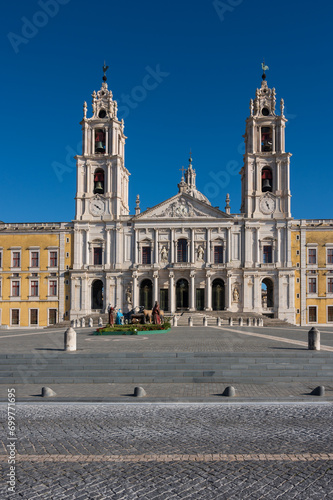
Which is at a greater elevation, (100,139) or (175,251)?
(100,139)

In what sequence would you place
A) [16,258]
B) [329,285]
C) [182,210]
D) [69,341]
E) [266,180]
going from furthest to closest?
[16,258]
[266,180]
[182,210]
[329,285]
[69,341]

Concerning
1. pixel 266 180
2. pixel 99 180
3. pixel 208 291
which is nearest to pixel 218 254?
pixel 208 291

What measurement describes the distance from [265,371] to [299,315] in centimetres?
3973

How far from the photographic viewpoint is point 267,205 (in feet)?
184

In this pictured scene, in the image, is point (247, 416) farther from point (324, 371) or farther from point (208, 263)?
point (208, 263)

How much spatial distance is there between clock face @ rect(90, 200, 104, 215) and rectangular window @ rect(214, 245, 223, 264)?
14.0 metres

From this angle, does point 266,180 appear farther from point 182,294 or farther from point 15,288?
point 15,288

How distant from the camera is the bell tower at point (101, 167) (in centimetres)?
5744

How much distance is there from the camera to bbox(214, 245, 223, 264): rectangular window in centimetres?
5584

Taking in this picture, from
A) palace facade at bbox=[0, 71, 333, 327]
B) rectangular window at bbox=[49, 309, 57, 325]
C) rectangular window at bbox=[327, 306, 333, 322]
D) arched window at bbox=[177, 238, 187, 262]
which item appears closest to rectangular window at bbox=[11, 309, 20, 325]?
palace facade at bbox=[0, 71, 333, 327]

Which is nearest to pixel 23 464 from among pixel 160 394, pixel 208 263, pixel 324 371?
pixel 160 394

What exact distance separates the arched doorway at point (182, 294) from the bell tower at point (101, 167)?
10792 mm

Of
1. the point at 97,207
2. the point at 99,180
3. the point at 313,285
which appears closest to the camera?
the point at 313,285

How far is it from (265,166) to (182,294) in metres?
17.7
